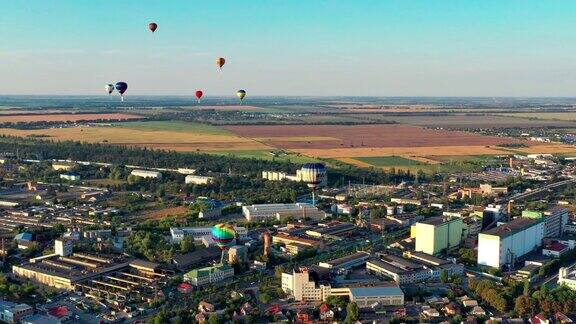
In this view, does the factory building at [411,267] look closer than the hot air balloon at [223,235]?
Yes

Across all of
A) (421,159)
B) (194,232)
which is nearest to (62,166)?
(194,232)

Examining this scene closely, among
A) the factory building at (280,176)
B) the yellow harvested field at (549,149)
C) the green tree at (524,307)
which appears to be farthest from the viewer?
the yellow harvested field at (549,149)

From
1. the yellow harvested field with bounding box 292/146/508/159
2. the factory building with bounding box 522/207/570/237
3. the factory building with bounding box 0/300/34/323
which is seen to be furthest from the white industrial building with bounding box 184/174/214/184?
the factory building with bounding box 0/300/34/323

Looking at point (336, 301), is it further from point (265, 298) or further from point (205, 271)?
point (205, 271)

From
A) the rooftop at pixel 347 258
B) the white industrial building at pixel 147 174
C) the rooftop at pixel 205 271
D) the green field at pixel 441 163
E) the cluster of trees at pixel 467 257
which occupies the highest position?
the white industrial building at pixel 147 174

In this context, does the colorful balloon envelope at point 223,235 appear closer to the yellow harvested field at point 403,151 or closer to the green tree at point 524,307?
the green tree at point 524,307

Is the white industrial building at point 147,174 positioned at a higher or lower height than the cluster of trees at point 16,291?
higher

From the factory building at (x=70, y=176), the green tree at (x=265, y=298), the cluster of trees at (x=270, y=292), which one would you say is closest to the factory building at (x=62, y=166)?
the factory building at (x=70, y=176)

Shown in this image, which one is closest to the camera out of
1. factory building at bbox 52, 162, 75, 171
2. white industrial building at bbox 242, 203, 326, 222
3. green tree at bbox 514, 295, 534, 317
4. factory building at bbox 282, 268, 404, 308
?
green tree at bbox 514, 295, 534, 317

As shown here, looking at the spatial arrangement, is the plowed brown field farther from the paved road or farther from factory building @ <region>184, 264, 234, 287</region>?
factory building @ <region>184, 264, 234, 287</region>
